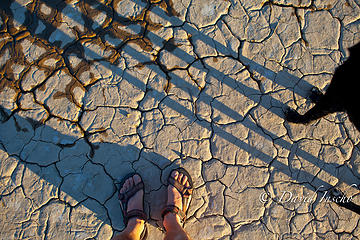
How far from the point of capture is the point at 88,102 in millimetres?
2756

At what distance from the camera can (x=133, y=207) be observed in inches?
100

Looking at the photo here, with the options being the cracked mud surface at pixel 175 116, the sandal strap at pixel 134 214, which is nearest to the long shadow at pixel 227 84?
the cracked mud surface at pixel 175 116

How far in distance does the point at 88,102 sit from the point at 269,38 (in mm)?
1964

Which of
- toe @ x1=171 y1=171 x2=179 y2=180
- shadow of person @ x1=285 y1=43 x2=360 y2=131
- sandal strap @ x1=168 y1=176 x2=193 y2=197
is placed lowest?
sandal strap @ x1=168 y1=176 x2=193 y2=197

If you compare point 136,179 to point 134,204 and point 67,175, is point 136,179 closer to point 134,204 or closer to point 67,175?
point 134,204

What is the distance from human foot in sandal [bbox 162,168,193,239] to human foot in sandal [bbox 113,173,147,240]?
0.75ft

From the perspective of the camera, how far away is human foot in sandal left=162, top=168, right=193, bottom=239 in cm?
247

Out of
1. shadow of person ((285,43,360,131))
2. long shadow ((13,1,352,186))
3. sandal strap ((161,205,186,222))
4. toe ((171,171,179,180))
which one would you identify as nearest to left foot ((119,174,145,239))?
sandal strap ((161,205,186,222))

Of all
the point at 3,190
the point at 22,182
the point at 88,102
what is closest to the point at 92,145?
the point at 88,102

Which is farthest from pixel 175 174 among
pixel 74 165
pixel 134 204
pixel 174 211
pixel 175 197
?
pixel 74 165

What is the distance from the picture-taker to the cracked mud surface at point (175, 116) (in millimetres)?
2625

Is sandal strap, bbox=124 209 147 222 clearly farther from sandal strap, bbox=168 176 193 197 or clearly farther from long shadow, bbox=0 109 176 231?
sandal strap, bbox=168 176 193 197

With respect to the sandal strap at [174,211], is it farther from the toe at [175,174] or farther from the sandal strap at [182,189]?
the toe at [175,174]

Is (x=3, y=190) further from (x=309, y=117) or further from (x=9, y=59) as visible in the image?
(x=309, y=117)
